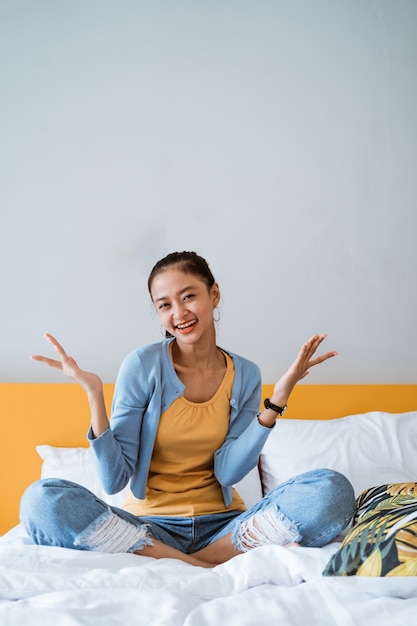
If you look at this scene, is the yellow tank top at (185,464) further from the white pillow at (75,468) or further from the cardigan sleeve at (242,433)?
the white pillow at (75,468)

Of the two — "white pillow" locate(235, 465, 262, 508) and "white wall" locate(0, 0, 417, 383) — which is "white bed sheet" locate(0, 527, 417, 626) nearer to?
"white pillow" locate(235, 465, 262, 508)

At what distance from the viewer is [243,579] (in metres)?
A: 1.13

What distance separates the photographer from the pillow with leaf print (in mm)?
1047

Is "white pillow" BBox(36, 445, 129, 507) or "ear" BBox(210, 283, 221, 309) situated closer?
"ear" BBox(210, 283, 221, 309)

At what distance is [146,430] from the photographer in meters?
1.61

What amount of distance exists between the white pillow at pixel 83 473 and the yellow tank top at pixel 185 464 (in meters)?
0.34

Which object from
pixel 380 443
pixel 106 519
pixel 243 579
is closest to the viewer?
pixel 243 579

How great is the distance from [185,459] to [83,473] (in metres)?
0.52

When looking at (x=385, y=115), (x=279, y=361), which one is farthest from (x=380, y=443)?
(x=385, y=115)

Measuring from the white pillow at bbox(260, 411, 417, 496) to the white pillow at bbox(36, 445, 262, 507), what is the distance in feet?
0.27

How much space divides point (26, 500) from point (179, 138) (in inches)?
59.8

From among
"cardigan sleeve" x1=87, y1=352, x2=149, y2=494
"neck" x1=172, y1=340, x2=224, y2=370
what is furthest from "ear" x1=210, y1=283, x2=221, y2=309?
"cardigan sleeve" x1=87, y1=352, x2=149, y2=494

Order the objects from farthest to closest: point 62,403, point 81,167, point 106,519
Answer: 1. point 81,167
2. point 62,403
3. point 106,519

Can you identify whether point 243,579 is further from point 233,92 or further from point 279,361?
point 233,92
